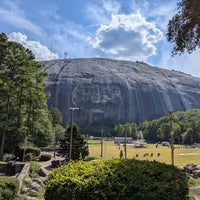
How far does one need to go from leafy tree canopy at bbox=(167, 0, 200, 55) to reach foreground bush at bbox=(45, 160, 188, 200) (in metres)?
5.26

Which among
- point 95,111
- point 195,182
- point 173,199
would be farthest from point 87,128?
point 173,199

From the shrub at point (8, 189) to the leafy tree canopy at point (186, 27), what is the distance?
284 inches

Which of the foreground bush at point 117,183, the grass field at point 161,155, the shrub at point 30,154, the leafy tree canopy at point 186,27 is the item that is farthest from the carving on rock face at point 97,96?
the foreground bush at point 117,183

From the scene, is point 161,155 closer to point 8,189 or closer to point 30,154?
point 30,154

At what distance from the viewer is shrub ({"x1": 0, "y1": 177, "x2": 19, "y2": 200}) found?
27.0ft

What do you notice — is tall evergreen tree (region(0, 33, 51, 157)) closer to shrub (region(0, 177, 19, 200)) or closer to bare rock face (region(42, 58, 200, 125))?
shrub (region(0, 177, 19, 200))

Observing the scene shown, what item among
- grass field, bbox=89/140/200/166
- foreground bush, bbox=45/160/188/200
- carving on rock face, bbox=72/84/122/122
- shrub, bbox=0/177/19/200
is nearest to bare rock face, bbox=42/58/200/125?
carving on rock face, bbox=72/84/122/122

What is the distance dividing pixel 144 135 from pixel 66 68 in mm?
55247

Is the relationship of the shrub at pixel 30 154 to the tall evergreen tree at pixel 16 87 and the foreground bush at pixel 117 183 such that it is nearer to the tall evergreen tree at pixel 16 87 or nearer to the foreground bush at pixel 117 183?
the tall evergreen tree at pixel 16 87

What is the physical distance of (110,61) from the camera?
162125mm

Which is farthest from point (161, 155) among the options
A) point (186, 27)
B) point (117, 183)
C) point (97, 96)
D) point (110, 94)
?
point (97, 96)

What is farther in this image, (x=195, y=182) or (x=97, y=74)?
(x=97, y=74)

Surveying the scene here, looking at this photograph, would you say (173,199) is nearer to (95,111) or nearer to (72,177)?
(72,177)

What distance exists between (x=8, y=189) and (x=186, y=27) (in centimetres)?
767
